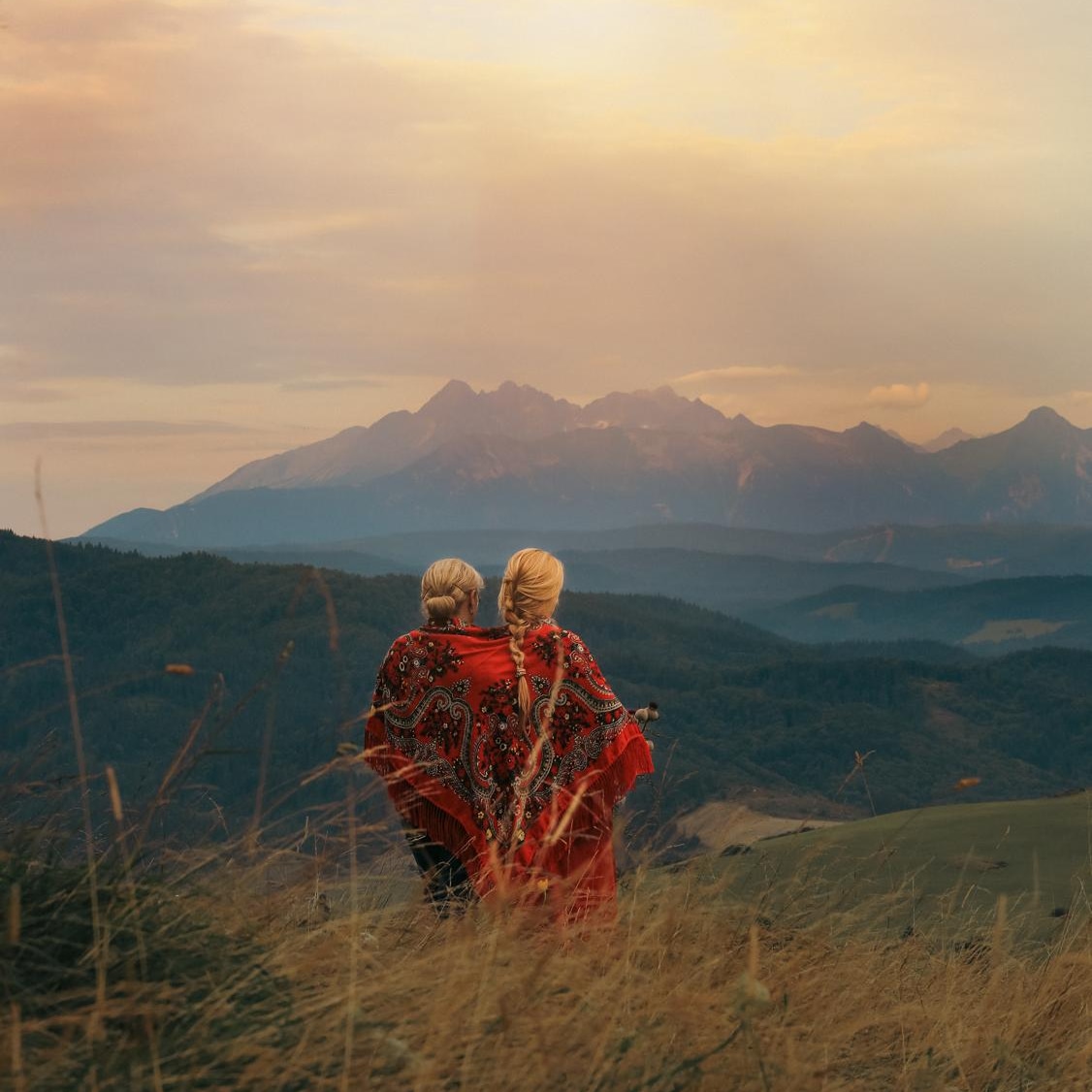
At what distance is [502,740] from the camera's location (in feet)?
20.0

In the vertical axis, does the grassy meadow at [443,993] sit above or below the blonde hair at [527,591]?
below

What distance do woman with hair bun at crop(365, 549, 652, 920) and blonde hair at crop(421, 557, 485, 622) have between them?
0.15ft

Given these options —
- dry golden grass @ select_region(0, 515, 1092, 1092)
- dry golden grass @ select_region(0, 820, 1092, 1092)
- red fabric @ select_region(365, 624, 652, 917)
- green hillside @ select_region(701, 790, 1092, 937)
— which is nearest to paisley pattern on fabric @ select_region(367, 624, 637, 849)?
red fabric @ select_region(365, 624, 652, 917)

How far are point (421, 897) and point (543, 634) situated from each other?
4.84ft

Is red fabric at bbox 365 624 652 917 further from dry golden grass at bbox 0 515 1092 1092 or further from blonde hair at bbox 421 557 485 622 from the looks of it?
dry golden grass at bbox 0 515 1092 1092

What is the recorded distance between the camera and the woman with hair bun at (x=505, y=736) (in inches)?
235

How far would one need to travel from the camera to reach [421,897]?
4.82m

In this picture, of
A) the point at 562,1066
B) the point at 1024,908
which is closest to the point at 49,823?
the point at 562,1066

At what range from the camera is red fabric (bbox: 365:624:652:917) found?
599 centimetres

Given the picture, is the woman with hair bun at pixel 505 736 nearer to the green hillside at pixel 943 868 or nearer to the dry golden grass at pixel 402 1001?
the green hillside at pixel 943 868

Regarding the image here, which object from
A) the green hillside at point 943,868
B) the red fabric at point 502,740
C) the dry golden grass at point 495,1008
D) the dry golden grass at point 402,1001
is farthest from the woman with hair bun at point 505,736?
the dry golden grass at point 402,1001

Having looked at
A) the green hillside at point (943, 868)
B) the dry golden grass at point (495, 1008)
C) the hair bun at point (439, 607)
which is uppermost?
the hair bun at point (439, 607)

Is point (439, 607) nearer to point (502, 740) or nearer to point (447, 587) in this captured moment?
point (447, 587)

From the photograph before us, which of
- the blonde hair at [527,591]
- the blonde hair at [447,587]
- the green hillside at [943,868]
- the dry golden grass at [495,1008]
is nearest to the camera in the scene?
the dry golden grass at [495,1008]
